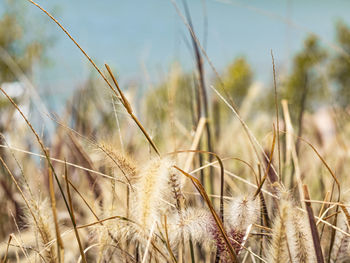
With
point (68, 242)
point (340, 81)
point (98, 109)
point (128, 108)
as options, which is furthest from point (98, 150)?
point (340, 81)

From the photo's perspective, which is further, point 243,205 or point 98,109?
point 98,109

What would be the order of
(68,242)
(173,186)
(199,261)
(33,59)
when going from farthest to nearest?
(33,59)
(68,242)
(199,261)
(173,186)

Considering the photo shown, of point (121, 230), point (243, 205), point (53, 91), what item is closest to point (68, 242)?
point (121, 230)

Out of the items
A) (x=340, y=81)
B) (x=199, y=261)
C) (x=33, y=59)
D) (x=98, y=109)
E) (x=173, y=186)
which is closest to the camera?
(x=173, y=186)

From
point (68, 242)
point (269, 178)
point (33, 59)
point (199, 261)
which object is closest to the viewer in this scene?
point (269, 178)

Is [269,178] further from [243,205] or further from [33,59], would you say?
[33,59]

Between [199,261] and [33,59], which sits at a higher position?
[33,59]

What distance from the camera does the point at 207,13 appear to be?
3.33 ft

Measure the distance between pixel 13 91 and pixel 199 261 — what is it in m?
1.26

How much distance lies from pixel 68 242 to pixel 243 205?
52 centimetres

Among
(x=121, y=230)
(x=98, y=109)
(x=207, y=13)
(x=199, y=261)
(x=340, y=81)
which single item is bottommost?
(x=199, y=261)

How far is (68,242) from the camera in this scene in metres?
0.92

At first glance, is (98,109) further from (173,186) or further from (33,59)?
(173,186)

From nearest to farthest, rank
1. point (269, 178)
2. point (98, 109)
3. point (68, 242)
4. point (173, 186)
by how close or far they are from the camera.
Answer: point (173, 186)
point (269, 178)
point (68, 242)
point (98, 109)
